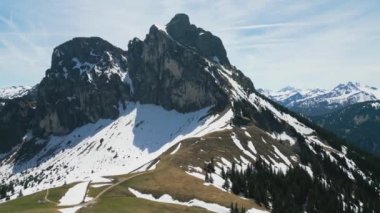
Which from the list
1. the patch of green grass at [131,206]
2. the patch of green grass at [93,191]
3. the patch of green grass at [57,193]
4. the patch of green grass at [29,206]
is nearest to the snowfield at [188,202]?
the patch of green grass at [131,206]

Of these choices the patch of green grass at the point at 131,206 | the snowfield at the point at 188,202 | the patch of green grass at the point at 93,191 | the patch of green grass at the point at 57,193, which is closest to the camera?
the patch of green grass at the point at 131,206

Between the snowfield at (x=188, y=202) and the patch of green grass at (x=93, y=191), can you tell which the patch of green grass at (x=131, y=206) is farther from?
the patch of green grass at (x=93, y=191)

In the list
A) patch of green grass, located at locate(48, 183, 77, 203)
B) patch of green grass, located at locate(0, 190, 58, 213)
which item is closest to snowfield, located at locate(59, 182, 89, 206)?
patch of green grass, located at locate(48, 183, 77, 203)

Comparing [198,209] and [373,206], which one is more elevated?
[198,209]

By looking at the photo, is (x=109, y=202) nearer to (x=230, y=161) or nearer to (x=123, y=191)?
(x=123, y=191)

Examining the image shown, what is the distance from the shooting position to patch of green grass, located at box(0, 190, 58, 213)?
94688 mm

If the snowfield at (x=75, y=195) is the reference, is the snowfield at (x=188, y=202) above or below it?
below

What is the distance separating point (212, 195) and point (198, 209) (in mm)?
12047

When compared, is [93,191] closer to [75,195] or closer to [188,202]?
[75,195]

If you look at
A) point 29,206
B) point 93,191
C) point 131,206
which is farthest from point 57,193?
point 131,206

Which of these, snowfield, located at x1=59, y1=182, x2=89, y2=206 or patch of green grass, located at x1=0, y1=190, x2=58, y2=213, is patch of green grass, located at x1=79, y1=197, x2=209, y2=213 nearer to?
snowfield, located at x1=59, y1=182, x2=89, y2=206

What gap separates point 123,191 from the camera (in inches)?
4520

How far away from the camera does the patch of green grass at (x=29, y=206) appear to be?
311ft

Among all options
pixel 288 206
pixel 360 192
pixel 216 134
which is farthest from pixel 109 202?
pixel 360 192
